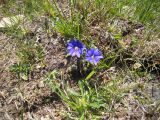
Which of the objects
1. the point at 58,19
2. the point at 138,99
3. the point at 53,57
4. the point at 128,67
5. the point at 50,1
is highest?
the point at 50,1

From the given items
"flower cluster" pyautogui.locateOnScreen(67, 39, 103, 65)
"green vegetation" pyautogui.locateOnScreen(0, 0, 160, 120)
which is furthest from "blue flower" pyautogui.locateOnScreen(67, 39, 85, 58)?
"green vegetation" pyautogui.locateOnScreen(0, 0, 160, 120)

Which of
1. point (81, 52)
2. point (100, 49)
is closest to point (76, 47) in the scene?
point (81, 52)

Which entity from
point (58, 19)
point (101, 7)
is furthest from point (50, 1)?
point (101, 7)

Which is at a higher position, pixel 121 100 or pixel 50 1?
pixel 50 1

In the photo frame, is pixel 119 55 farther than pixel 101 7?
No

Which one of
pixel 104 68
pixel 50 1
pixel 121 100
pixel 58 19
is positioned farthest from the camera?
pixel 50 1

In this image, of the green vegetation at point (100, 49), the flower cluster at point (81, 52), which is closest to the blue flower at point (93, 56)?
the flower cluster at point (81, 52)

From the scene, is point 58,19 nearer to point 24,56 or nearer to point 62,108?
point 24,56

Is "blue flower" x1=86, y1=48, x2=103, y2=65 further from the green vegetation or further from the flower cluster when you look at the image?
the green vegetation
